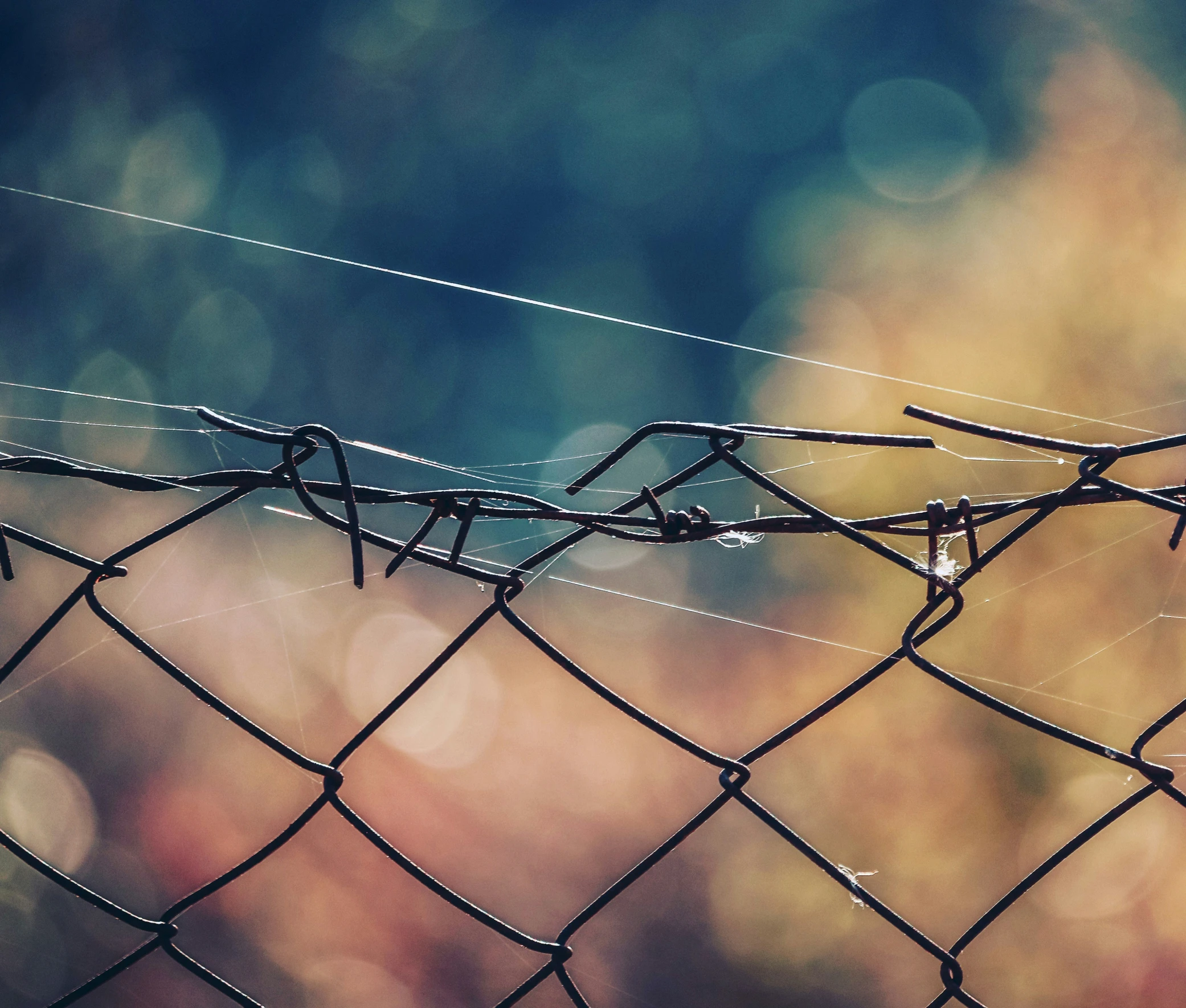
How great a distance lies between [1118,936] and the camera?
241 cm

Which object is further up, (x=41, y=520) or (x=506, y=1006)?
(x=41, y=520)

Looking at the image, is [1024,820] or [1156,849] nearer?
[1156,849]

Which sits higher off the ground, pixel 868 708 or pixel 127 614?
pixel 868 708

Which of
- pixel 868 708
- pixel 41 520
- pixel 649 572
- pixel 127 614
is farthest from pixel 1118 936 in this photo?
pixel 41 520

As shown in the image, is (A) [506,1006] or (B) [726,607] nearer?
(A) [506,1006]

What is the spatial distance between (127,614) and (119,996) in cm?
156

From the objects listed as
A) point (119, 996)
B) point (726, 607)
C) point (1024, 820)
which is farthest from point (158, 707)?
point (1024, 820)

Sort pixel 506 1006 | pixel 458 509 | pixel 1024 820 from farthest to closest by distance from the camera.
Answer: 1. pixel 1024 820
2. pixel 506 1006
3. pixel 458 509

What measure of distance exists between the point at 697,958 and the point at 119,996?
174 centimetres

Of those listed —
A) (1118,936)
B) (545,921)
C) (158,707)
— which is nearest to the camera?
(1118,936)

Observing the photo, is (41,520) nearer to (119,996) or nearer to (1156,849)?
(119,996)

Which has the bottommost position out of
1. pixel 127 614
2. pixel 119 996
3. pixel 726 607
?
pixel 119 996

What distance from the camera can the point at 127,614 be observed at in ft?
10.9

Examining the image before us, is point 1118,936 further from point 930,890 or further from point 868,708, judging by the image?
point 868,708
